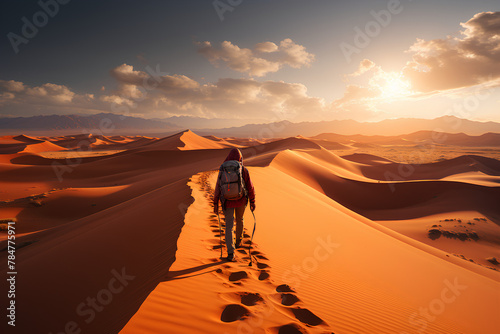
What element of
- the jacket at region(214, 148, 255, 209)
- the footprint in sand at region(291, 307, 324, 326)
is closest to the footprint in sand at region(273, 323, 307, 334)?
the footprint in sand at region(291, 307, 324, 326)

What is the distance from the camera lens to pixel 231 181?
3.79m

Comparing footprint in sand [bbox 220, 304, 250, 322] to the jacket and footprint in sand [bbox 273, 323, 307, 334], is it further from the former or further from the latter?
the jacket

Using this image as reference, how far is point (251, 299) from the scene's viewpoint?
279cm

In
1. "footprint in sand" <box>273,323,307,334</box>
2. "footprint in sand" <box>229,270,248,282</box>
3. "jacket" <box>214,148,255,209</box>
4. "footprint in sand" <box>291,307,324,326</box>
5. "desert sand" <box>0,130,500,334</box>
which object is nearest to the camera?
"footprint in sand" <box>273,323,307,334</box>

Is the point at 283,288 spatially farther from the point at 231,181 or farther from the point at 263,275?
the point at 231,181

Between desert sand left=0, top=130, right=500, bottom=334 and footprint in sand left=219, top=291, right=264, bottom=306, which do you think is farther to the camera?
footprint in sand left=219, top=291, right=264, bottom=306

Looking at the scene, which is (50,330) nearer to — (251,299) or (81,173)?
(251,299)

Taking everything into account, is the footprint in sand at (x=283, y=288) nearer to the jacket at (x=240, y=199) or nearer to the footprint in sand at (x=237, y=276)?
the footprint in sand at (x=237, y=276)

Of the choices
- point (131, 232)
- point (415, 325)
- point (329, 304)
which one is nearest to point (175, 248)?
point (131, 232)

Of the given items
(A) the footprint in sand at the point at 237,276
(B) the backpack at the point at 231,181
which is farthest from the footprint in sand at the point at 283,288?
(B) the backpack at the point at 231,181

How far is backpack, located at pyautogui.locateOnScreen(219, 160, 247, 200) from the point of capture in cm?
377

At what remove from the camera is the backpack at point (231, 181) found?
12.4 ft

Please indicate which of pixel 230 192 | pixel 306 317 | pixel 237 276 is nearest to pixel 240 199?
pixel 230 192

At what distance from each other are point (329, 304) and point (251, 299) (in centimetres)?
128
